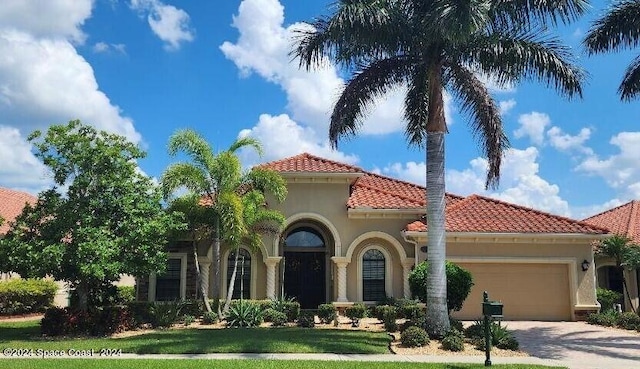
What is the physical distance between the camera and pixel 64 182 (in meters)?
16.3

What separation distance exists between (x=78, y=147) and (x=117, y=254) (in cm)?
341

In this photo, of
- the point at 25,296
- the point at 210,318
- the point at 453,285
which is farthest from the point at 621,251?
the point at 25,296

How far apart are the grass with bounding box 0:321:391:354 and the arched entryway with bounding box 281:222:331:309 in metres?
5.84

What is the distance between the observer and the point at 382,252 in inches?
848

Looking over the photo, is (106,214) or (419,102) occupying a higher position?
(419,102)

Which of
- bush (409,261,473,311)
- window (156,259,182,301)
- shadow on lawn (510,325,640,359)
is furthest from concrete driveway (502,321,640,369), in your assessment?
window (156,259,182,301)

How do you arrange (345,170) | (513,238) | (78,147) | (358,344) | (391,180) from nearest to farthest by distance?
(358,344) → (78,147) → (513,238) → (345,170) → (391,180)

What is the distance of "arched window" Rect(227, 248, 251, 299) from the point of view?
2141cm

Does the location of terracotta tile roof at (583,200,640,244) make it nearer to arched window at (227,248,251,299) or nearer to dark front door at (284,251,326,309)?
dark front door at (284,251,326,309)

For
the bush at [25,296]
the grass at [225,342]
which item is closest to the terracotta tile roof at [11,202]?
the bush at [25,296]

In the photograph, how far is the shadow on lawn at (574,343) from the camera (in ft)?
43.1

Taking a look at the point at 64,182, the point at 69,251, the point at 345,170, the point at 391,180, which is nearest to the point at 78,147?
the point at 64,182

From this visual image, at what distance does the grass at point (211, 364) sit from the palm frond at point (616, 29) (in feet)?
41.1

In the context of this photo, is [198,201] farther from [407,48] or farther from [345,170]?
[407,48]
